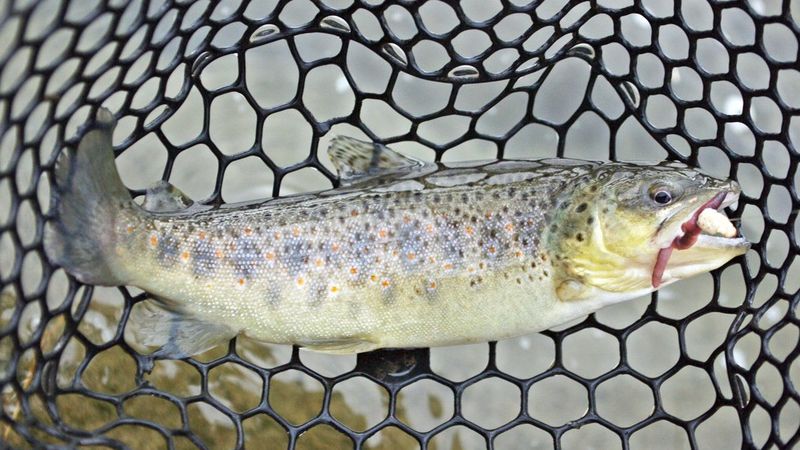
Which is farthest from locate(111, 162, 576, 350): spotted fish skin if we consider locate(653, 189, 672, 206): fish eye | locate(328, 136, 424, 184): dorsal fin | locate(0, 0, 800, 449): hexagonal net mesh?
locate(0, 0, 800, 449): hexagonal net mesh

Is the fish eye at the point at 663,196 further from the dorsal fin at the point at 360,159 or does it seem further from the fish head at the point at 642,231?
the dorsal fin at the point at 360,159

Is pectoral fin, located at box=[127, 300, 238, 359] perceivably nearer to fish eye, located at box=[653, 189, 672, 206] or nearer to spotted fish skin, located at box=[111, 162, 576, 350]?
spotted fish skin, located at box=[111, 162, 576, 350]

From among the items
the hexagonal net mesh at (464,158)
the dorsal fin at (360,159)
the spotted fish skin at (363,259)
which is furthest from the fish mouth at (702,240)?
the dorsal fin at (360,159)

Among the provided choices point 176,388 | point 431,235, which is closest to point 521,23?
point 431,235

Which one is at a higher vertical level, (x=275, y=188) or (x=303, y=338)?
(x=275, y=188)

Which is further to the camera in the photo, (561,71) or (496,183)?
(561,71)

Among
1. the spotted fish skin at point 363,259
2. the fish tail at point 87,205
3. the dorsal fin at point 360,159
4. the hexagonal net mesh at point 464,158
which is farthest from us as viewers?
the hexagonal net mesh at point 464,158

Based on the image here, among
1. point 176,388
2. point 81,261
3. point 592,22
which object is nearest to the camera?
point 81,261

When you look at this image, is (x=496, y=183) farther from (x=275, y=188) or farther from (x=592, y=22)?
(x=592, y=22)
